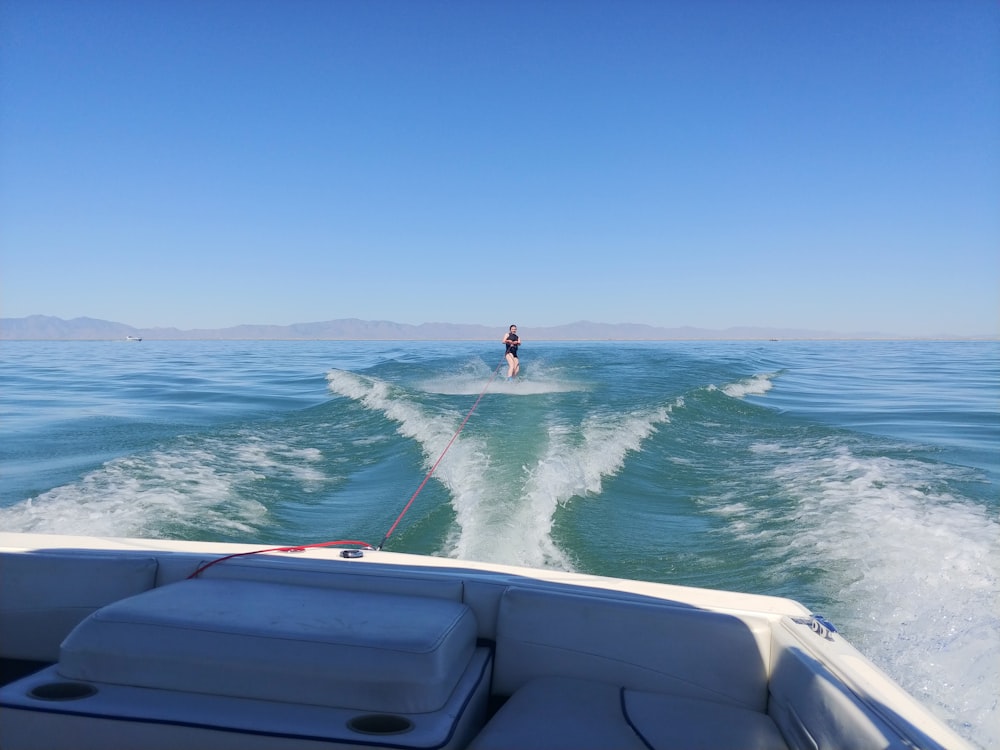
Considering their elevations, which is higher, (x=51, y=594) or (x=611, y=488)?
(x=51, y=594)

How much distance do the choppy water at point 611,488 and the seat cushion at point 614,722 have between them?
4.63 feet

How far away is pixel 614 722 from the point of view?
1816 mm

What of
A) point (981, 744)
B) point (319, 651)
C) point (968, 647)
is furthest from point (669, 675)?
point (968, 647)

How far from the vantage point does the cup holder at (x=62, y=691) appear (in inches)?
63.6

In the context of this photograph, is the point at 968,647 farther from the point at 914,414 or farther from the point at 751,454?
the point at 914,414

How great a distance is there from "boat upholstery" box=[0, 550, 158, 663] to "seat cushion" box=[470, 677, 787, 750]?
1.45 meters

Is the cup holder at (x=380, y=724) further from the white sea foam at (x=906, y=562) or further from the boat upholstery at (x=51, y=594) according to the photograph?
the white sea foam at (x=906, y=562)

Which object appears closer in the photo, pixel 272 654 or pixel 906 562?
pixel 272 654

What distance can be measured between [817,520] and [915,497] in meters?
1.21

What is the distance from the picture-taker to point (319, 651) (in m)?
1.70

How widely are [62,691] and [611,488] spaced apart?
5546 mm

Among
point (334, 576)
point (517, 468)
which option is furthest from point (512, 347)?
point (334, 576)

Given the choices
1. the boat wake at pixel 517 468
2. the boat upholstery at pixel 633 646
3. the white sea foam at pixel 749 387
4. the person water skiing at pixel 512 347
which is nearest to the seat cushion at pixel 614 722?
the boat upholstery at pixel 633 646

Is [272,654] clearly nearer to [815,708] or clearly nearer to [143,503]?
[815,708]
